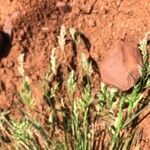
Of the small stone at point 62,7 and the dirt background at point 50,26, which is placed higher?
the small stone at point 62,7

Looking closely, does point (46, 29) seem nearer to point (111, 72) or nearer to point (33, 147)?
point (111, 72)

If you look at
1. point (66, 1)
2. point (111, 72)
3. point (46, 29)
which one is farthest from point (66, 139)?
point (66, 1)

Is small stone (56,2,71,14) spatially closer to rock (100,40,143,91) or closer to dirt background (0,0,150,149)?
dirt background (0,0,150,149)

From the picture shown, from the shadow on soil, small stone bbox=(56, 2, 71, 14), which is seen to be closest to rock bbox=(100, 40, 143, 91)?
small stone bbox=(56, 2, 71, 14)

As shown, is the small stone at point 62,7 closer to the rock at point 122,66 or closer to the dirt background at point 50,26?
the dirt background at point 50,26

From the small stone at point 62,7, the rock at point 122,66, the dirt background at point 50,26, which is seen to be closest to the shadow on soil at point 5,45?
the dirt background at point 50,26
